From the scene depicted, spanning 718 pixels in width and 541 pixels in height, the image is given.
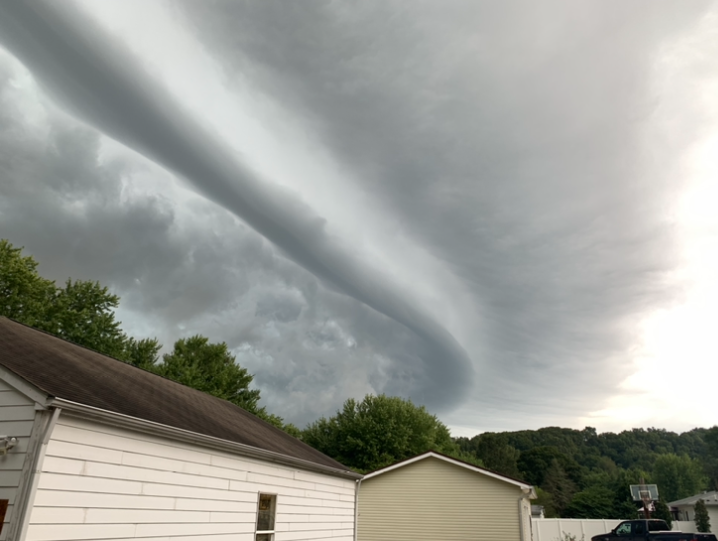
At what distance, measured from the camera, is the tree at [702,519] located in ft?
137

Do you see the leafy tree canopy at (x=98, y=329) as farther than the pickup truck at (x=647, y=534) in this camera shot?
Yes

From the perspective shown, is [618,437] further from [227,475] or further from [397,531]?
Answer: [227,475]

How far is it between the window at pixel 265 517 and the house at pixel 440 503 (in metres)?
10.1

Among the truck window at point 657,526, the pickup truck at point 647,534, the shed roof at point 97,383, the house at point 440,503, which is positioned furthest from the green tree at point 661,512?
the shed roof at point 97,383

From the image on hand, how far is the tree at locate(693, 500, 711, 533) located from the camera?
137 feet

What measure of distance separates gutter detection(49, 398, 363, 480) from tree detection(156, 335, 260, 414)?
27.1 m

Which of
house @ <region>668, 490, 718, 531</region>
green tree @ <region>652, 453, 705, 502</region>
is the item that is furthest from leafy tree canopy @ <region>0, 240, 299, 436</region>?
green tree @ <region>652, 453, 705, 502</region>

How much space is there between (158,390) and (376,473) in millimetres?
12381

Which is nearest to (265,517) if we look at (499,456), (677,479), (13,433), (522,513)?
(13,433)

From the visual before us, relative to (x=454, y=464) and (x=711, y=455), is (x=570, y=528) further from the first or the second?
(x=711, y=455)

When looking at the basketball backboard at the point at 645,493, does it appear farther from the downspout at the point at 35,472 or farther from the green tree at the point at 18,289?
the green tree at the point at 18,289

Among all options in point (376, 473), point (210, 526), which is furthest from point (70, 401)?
point (376, 473)

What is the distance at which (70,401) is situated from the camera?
23.7ft

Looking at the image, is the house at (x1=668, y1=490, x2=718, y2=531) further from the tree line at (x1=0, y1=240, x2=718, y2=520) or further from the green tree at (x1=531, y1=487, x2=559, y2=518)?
the green tree at (x1=531, y1=487, x2=559, y2=518)
